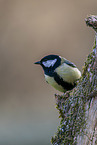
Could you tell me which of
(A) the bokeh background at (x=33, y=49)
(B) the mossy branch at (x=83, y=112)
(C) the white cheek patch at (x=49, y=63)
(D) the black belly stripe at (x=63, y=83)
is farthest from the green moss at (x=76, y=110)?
(A) the bokeh background at (x=33, y=49)

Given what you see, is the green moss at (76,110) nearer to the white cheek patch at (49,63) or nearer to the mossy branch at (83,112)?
the mossy branch at (83,112)

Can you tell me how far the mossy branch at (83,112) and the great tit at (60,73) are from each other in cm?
43

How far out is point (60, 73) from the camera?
234 cm

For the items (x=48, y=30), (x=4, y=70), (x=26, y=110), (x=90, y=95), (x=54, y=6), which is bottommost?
(x=90, y=95)

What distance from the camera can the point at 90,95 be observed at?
5.74ft

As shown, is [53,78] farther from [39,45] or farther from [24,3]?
[24,3]

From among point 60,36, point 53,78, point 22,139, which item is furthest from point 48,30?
point 53,78

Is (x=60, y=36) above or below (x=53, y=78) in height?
above

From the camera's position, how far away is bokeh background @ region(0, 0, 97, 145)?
525 centimetres

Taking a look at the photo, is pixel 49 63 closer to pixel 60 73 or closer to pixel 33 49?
pixel 60 73

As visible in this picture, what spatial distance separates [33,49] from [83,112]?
378 centimetres

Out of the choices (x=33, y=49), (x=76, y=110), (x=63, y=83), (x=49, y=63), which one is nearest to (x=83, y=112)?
(x=76, y=110)

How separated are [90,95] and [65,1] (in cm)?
411

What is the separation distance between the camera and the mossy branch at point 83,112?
1719 millimetres
